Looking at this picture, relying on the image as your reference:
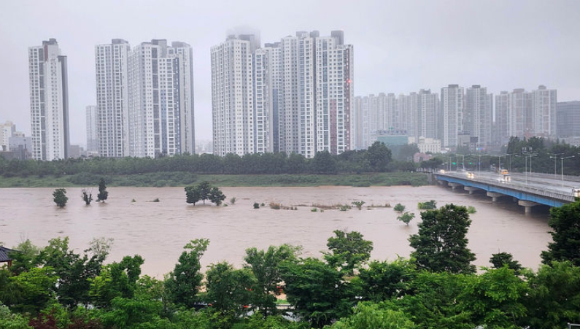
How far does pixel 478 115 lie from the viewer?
67.3 metres

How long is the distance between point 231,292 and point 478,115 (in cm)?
6543

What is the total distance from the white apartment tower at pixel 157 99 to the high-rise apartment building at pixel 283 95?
2746 millimetres

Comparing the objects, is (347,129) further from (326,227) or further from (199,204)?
(326,227)

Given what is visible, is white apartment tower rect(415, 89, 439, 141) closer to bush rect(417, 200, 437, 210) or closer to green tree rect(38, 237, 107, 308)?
bush rect(417, 200, 437, 210)

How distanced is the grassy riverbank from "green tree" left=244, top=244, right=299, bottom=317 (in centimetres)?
2452

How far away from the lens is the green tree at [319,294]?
609 centimetres

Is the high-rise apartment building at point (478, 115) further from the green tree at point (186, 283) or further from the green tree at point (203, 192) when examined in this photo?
the green tree at point (186, 283)

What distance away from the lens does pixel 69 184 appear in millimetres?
31609

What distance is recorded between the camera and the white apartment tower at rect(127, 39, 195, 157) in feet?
139

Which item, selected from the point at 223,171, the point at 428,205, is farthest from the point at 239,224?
the point at 223,171

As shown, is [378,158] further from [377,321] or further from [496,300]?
[377,321]

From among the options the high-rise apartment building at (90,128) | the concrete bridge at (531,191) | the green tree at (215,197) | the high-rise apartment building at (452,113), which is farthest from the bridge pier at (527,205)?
the high-rise apartment building at (90,128)

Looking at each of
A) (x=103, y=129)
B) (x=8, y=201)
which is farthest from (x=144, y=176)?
(x=103, y=129)

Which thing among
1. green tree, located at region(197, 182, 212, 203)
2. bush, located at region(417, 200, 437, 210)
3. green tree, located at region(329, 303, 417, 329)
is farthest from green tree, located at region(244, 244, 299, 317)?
green tree, located at region(197, 182, 212, 203)
